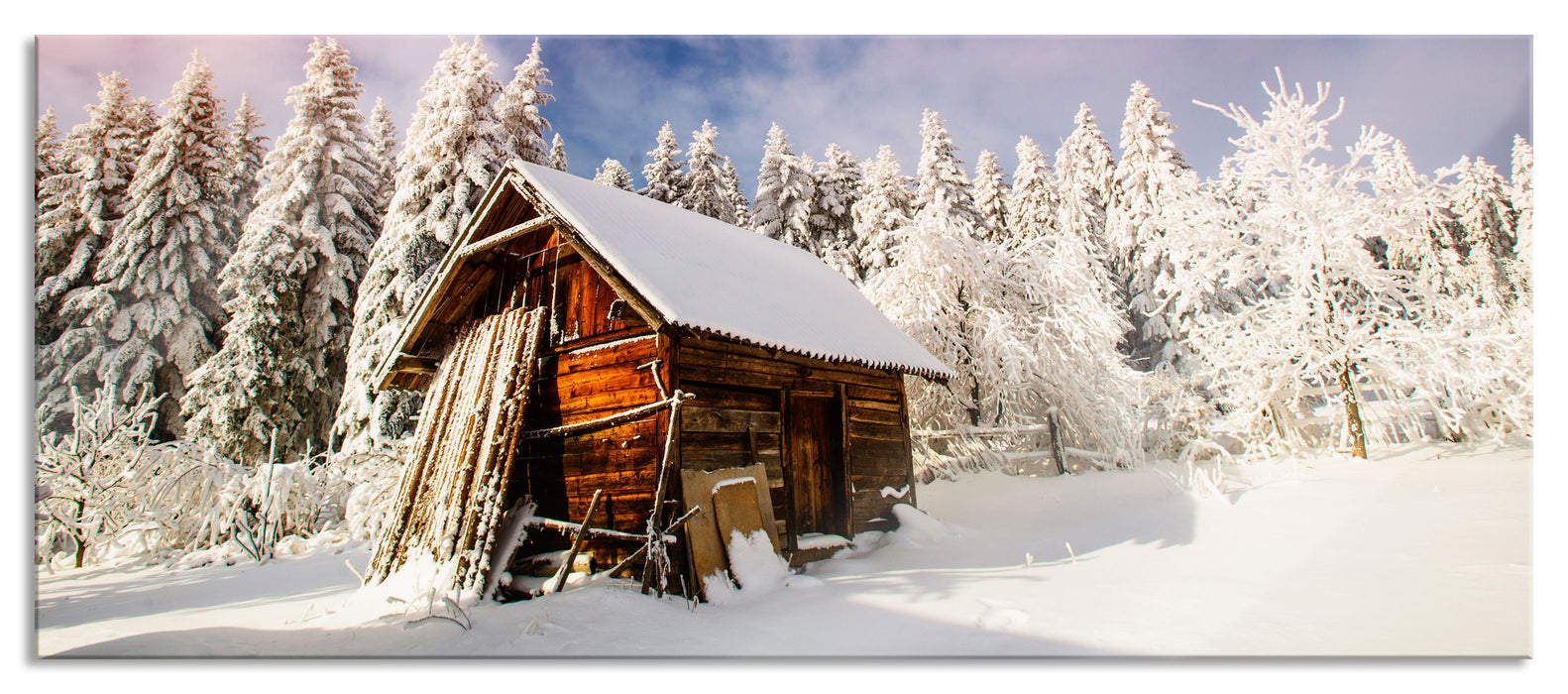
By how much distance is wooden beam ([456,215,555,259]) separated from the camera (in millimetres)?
7777

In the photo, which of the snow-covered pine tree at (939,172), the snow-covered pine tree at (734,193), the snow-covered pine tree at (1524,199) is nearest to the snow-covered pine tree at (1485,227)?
the snow-covered pine tree at (1524,199)

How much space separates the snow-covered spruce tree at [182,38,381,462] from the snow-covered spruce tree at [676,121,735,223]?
1159 centimetres

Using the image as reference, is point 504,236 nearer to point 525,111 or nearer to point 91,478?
point 91,478

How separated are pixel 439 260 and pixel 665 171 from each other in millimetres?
13790

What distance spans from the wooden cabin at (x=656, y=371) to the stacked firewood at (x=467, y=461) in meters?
0.10

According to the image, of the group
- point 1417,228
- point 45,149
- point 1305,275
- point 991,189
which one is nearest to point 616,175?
point 991,189

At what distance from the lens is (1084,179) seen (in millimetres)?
26906

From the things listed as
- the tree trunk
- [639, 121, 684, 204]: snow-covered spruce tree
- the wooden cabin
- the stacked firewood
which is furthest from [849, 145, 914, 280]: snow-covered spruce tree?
the stacked firewood

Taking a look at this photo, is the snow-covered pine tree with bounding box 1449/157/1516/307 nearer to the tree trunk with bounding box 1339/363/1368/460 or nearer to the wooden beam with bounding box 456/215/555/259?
the tree trunk with bounding box 1339/363/1368/460

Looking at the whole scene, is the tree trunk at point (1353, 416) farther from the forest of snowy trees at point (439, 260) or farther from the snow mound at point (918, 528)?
the snow mound at point (918, 528)

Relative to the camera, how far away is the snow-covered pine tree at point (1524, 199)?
17.3 feet
